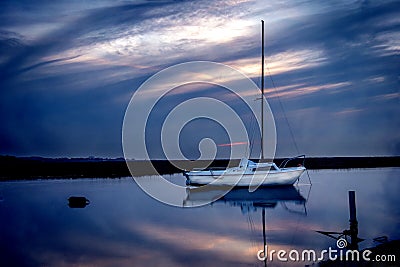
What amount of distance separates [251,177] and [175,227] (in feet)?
53.7

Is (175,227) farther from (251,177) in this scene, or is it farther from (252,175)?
(251,177)

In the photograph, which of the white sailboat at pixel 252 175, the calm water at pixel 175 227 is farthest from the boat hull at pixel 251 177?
the calm water at pixel 175 227

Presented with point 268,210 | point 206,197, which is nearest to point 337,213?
point 268,210

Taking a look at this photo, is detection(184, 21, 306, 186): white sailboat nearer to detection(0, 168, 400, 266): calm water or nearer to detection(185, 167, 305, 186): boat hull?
detection(185, 167, 305, 186): boat hull

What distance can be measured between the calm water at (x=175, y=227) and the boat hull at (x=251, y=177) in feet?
6.30

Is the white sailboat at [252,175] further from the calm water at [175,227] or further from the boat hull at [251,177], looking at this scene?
the calm water at [175,227]

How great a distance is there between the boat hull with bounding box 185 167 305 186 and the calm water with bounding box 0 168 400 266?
192cm

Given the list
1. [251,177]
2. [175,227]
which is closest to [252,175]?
[251,177]

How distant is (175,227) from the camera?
71.9ft

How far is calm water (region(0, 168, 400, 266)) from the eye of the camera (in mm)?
15898

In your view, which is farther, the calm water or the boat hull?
the boat hull

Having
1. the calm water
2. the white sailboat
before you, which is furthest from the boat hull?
the calm water

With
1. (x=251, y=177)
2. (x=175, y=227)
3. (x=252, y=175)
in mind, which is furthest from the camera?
(x=251, y=177)

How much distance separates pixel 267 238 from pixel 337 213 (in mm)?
8054
